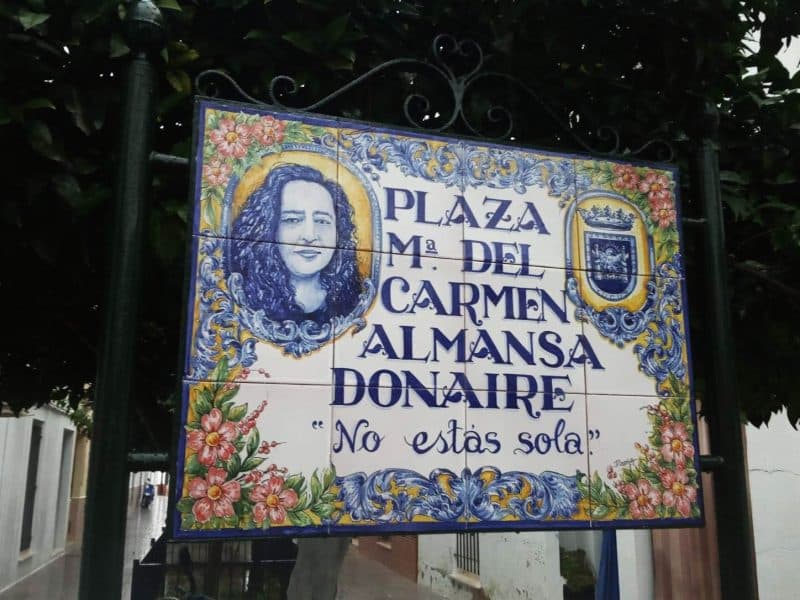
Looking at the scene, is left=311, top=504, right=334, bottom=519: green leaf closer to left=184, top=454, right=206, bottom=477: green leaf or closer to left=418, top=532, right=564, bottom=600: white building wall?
left=184, top=454, right=206, bottom=477: green leaf

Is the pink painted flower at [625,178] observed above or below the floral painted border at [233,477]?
above

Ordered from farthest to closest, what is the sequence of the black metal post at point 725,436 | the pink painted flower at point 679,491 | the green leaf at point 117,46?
the black metal post at point 725,436 < the pink painted flower at point 679,491 < the green leaf at point 117,46

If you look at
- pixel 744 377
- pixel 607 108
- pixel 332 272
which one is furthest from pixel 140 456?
pixel 744 377

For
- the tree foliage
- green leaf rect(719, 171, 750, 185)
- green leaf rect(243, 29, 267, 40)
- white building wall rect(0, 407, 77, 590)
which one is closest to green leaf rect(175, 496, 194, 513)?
the tree foliage

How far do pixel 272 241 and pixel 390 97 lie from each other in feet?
4.07

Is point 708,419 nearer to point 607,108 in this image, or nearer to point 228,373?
point 607,108

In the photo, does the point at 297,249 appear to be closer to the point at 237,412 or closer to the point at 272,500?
the point at 237,412

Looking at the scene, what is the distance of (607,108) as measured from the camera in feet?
12.0

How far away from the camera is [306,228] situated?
2.82 metres

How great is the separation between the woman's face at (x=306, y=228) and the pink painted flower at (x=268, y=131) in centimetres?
16

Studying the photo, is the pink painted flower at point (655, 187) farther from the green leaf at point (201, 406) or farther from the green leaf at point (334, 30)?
the green leaf at point (201, 406)

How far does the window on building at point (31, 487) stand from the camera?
53.7ft

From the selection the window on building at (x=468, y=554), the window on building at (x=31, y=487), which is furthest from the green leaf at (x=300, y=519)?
the window on building at (x=31, y=487)

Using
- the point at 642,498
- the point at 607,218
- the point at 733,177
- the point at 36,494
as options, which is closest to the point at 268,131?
the point at 607,218
